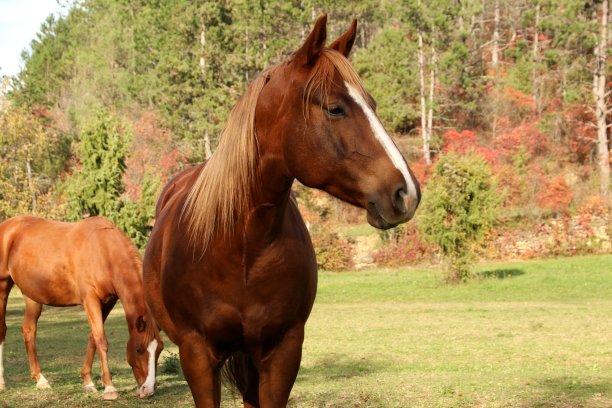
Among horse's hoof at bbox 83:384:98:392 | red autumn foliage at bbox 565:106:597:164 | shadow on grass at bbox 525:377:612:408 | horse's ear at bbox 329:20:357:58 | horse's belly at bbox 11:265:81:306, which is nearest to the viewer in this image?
horse's ear at bbox 329:20:357:58

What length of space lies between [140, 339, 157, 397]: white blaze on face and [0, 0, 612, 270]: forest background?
20099 millimetres

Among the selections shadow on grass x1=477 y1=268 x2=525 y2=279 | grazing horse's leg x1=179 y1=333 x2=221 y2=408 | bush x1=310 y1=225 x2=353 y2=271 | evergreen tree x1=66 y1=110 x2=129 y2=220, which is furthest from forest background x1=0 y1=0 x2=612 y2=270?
grazing horse's leg x1=179 y1=333 x2=221 y2=408

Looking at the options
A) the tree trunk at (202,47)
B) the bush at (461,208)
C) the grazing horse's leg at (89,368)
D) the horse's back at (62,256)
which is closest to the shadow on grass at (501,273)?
the bush at (461,208)

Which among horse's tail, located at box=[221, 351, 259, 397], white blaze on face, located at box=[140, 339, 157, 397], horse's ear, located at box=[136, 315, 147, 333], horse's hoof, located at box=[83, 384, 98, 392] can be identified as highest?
horse's tail, located at box=[221, 351, 259, 397]

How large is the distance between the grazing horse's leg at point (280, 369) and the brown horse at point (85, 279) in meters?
4.20

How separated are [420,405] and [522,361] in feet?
14.8

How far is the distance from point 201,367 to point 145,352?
13.8 ft

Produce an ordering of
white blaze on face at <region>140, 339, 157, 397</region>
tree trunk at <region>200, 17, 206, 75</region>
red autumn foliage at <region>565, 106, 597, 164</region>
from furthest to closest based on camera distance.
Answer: red autumn foliage at <region>565, 106, 597, 164</region> < tree trunk at <region>200, 17, 206, 75</region> < white blaze on face at <region>140, 339, 157, 397</region>

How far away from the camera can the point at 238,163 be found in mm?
3484

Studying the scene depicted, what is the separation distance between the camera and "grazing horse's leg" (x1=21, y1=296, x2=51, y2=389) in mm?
9078

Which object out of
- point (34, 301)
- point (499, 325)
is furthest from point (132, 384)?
point (499, 325)

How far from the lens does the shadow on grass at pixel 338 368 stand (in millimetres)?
9695

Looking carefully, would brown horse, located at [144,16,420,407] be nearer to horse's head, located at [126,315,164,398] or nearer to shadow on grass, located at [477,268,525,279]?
horse's head, located at [126,315,164,398]

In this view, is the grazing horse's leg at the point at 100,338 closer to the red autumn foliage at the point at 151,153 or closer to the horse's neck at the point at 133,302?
the horse's neck at the point at 133,302
